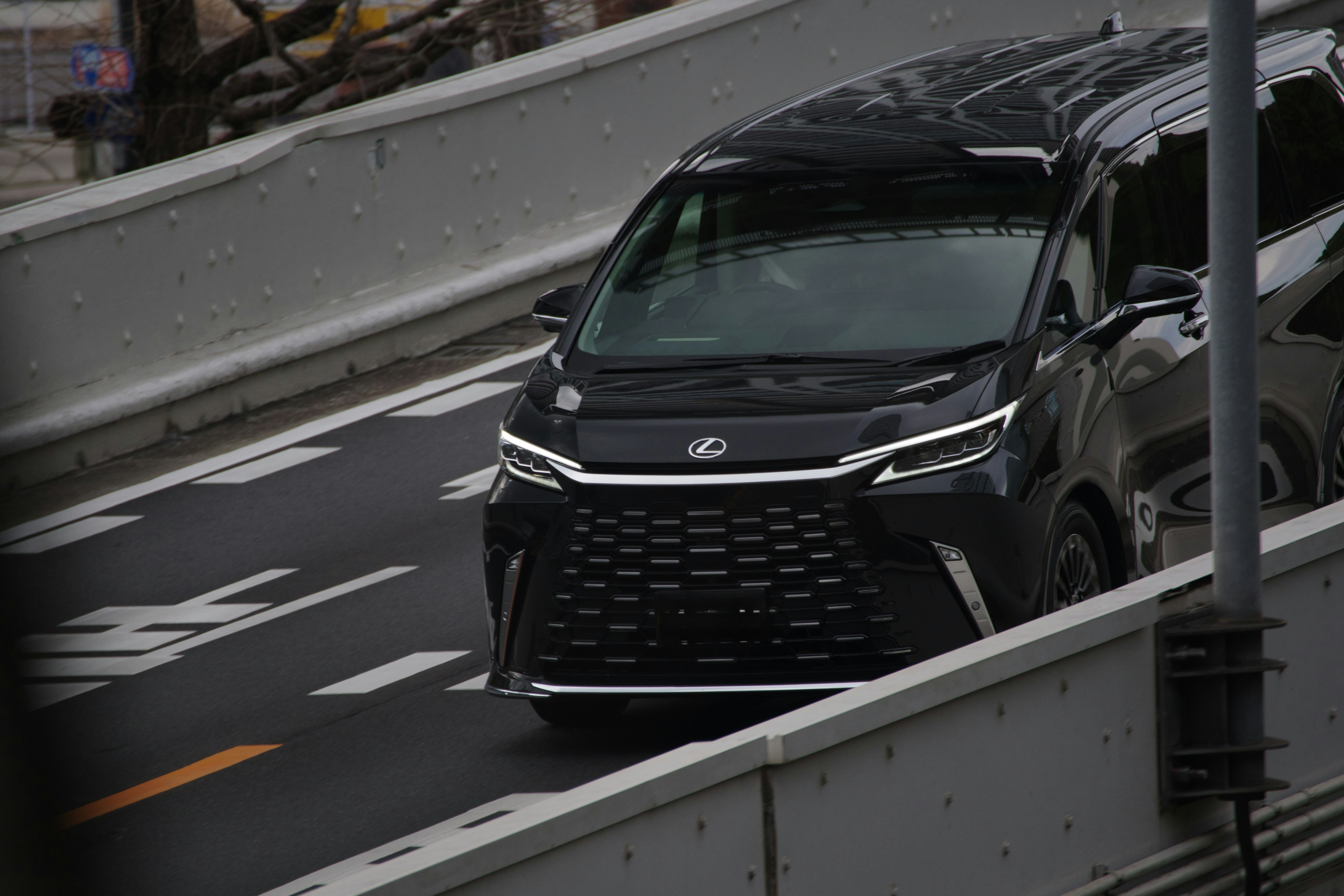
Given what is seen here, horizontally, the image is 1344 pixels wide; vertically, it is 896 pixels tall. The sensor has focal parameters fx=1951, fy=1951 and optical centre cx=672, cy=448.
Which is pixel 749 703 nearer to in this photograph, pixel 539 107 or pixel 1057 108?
pixel 1057 108

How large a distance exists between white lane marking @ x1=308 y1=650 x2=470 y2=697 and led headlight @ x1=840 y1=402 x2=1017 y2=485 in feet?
8.72

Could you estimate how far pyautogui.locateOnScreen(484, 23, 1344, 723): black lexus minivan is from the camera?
5.76 metres

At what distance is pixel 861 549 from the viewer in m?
5.73

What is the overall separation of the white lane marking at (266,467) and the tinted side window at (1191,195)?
5.90m

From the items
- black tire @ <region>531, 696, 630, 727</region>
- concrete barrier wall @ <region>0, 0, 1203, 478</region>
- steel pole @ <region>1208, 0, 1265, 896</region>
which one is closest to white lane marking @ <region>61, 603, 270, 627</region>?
black tire @ <region>531, 696, 630, 727</region>

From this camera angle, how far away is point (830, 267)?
22.2 feet

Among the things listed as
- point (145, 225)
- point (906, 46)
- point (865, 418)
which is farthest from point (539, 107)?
point (865, 418)

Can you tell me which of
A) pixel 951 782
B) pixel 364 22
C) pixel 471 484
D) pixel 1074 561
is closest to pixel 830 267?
pixel 1074 561

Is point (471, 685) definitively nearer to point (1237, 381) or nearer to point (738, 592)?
point (738, 592)

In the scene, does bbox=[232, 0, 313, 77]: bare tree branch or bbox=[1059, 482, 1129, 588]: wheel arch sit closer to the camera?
bbox=[1059, 482, 1129, 588]: wheel arch

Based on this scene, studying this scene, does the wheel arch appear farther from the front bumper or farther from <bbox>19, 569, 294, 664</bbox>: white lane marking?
<bbox>19, 569, 294, 664</bbox>: white lane marking

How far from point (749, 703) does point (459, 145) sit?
7.85 m

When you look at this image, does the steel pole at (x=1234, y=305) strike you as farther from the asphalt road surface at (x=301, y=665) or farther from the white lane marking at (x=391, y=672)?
the white lane marking at (x=391, y=672)

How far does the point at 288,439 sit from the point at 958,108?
591 cm
